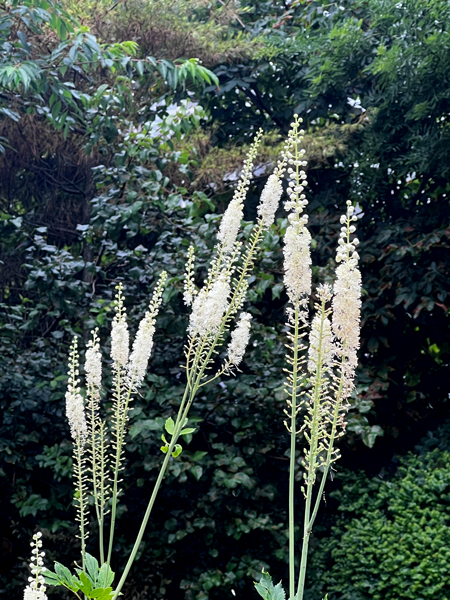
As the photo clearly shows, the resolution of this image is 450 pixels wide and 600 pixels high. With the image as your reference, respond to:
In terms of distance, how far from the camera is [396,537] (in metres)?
3.81

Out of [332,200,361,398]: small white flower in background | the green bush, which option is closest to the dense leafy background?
the green bush

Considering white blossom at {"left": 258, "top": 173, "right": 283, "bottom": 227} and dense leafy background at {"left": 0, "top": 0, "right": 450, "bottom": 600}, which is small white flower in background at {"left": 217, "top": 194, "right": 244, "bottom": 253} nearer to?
white blossom at {"left": 258, "top": 173, "right": 283, "bottom": 227}

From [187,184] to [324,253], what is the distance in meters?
1.34

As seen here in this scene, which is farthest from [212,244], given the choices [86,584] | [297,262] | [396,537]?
[86,584]

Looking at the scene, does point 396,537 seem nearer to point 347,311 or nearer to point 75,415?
point 75,415

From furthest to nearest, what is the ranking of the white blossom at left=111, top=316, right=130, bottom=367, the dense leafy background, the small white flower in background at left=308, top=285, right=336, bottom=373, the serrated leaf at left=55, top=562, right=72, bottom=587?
the dense leafy background, the white blossom at left=111, top=316, right=130, bottom=367, the serrated leaf at left=55, top=562, right=72, bottom=587, the small white flower in background at left=308, top=285, right=336, bottom=373

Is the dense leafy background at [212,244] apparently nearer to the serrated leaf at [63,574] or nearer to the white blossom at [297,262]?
the serrated leaf at [63,574]

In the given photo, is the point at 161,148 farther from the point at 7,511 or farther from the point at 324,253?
the point at 7,511

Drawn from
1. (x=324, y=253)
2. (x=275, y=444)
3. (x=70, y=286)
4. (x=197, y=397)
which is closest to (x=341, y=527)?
(x=275, y=444)

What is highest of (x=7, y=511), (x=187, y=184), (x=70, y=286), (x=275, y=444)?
(x=187, y=184)

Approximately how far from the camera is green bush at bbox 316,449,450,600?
355cm

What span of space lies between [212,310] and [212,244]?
8.65ft

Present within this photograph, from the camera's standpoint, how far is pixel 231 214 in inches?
82.4

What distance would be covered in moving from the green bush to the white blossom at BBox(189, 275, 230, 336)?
2.38 m
